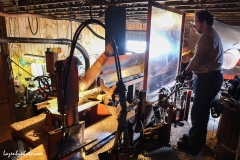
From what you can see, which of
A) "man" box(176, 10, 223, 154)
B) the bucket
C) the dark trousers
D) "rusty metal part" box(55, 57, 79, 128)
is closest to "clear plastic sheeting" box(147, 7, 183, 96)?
"man" box(176, 10, 223, 154)

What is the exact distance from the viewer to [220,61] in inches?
94.6

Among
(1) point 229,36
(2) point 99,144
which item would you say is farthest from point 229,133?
(1) point 229,36

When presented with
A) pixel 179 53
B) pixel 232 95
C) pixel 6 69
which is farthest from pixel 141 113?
pixel 6 69

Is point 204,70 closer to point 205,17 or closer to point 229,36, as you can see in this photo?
point 205,17

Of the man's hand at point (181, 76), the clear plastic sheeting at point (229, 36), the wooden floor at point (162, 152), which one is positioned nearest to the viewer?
the wooden floor at point (162, 152)

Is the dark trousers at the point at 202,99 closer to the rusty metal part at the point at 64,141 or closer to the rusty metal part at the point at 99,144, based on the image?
the rusty metal part at the point at 99,144

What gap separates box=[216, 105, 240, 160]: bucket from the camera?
213 cm

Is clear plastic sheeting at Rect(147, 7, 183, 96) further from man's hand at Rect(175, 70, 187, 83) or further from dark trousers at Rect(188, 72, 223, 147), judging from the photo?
dark trousers at Rect(188, 72, 223, 147)

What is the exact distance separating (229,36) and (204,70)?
4.42m

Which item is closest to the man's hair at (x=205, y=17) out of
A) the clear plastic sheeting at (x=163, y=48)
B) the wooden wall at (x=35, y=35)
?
the clear plastic sheeting at (x=163, y=48)

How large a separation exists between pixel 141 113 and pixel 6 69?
13.4ft

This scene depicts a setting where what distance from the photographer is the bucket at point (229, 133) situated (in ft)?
6.98

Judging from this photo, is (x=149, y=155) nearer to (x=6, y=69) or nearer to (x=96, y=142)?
(x=96, y=142)

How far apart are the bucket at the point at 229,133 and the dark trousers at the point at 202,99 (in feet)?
0.77
